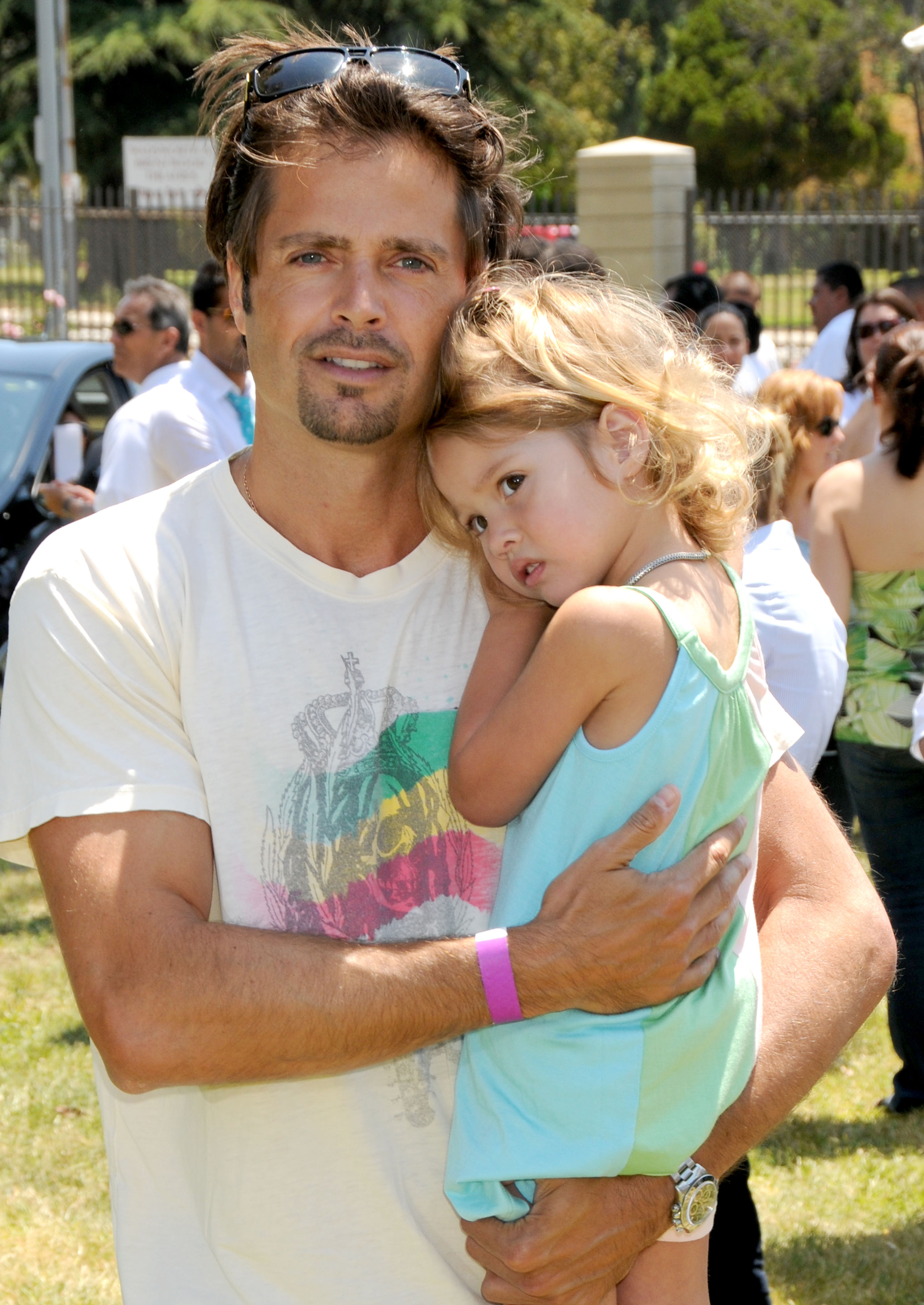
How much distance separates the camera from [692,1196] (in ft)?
6.24

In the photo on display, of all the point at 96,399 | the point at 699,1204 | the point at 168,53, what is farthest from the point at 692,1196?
the point at 168,53

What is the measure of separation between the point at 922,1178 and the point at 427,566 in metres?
3.59

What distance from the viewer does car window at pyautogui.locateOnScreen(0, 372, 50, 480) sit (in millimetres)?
7969

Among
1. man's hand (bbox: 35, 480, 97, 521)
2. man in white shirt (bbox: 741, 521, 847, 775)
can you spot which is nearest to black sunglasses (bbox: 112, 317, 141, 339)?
man's hand (bbox: 35, 480, 97, 521)

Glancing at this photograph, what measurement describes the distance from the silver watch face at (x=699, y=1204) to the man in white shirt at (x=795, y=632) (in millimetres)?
1821

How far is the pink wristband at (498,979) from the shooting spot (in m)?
1.76

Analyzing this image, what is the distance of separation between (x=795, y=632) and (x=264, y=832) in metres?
2.13

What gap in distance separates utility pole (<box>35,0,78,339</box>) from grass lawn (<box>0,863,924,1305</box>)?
14498 millimetres

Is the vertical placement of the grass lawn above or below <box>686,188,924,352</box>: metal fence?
below

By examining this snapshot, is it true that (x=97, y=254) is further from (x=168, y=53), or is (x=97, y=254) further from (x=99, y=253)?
(x=168, y=53)

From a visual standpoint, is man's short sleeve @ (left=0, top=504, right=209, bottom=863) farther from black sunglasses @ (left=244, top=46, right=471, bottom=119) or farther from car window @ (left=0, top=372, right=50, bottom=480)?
car window @ (left=0, top=372, right=50, bottom=480)

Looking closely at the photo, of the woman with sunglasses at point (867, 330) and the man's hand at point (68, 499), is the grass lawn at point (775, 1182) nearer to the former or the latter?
the man's hand at point (68, 499)

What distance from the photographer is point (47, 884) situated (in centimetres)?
177

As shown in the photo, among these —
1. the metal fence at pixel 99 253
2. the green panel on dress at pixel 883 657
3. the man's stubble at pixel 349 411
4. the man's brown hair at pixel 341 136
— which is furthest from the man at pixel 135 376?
the metal fence at pixel 99 253
